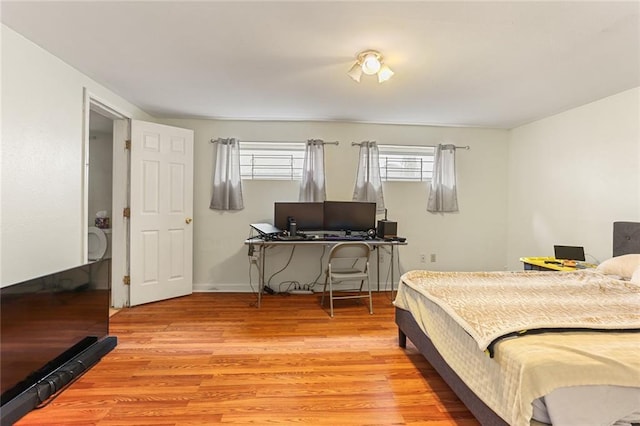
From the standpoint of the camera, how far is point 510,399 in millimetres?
1215

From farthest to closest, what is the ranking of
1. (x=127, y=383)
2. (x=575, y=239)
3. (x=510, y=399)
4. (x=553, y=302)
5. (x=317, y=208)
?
(x=317, y=208) < (x=575, y=239) < (x=127, y=383) < (x=553, y=302) < (x=510, y=399)

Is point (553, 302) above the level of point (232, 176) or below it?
below

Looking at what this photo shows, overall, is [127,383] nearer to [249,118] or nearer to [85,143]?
[85,143]

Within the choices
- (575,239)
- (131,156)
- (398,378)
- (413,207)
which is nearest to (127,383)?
(398,378)

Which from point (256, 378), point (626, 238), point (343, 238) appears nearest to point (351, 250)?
point (343, 238)

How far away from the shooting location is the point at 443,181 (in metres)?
4.29

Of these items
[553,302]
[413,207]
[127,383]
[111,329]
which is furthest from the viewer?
[413,207]

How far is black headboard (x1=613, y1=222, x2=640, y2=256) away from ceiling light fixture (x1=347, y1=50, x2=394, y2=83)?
2.52 m

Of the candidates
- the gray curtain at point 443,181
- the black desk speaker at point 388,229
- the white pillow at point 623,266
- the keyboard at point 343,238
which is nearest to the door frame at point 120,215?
the keyboard at point 343,238

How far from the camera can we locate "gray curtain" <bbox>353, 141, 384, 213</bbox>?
13.7ft

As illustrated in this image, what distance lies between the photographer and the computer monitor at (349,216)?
3.93 meters

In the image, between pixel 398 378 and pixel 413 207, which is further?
pixel 413 207

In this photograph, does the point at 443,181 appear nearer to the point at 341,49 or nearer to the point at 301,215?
the point at 301,215

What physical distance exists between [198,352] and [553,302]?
2.46 m
